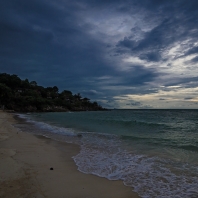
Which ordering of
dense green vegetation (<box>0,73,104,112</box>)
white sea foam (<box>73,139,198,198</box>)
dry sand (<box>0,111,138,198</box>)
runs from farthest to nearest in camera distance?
dense green vegetation (<box>0,73,104,112</box>), white sea foam (<box>73,139,198,198</box>), dry sand (<box>0,111,138,198</box>)

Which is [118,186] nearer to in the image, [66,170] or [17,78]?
[66,170]

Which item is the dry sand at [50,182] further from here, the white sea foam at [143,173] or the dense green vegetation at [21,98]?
the dense green vegetation at [21,98]

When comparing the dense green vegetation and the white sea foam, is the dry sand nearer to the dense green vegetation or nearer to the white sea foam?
the white sea foam

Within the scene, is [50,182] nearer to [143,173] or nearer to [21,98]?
[143,173]

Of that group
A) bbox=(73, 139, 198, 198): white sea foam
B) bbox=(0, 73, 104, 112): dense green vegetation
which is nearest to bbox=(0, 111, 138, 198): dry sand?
bbox=(73, 139, 198, 198): white sea foam

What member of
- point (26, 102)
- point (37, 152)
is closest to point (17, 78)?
point (26, 102)

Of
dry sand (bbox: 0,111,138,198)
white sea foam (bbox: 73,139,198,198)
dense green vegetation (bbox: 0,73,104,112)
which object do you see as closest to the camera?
dry sand (bbox: 0,111,138,198)

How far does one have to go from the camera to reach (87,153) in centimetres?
851

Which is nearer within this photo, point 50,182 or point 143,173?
point 50,182

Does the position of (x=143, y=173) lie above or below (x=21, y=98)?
below

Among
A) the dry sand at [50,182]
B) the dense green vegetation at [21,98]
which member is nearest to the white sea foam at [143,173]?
the dry sand at [50,182]

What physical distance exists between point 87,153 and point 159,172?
12.0 feet

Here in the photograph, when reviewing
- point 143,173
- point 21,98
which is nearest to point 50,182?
point 143,173

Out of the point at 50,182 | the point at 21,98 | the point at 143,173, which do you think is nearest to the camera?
the point at 50,182
